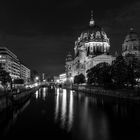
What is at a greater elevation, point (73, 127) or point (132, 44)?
point (132, 44)

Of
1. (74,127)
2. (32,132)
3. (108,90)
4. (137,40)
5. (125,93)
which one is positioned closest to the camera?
(32,132)

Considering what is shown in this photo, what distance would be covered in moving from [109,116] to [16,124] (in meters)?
20.7

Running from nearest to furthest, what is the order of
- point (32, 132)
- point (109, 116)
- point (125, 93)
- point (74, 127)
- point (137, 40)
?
point (32, 132), point (74, 127), point (109, 116), point (125, 93), point (137, 40)

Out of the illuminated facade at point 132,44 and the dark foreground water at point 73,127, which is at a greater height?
the illuminated facade at point 132,44

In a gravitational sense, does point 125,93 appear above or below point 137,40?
below

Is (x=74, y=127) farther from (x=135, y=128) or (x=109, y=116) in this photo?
(x=109, y=116)

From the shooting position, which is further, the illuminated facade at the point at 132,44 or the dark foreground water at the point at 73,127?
the illuminated facade at the point at 132,44

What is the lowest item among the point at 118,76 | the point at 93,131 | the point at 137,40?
the point at 93,131

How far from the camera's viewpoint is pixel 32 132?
1490 inches

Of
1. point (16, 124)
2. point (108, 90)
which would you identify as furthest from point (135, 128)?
point (108, 90)

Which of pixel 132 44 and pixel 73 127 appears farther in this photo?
pixel 132 44

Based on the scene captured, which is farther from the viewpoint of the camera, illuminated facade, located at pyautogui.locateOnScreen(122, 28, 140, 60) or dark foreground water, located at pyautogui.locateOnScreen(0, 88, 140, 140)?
illuminated facade, located at pyautogui.locateOnScreen(122, 28, 140, 60)

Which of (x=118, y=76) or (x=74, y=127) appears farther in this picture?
(x=118, y=76)

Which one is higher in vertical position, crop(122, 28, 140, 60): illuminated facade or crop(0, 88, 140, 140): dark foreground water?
crop(122, 28, 140, 60): illuminated facade
